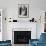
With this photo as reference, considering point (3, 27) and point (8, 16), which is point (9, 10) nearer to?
point (8, 16)

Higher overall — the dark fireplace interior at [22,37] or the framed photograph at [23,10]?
the framed photograph at [23,10]

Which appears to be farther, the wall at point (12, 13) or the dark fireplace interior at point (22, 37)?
the dark fireplace interior at point (22, 37)

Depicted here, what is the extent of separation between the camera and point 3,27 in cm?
790

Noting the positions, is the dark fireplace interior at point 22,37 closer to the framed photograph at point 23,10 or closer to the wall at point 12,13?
the wall at point 12,13

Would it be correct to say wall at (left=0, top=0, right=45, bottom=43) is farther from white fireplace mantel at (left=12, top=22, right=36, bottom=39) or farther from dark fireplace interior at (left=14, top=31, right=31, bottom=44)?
dark fireplace interior at (left=14, top=31, right=31, bottom=44)

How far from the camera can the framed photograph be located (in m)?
7.95

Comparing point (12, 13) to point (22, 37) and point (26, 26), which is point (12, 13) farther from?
point (22, 37)

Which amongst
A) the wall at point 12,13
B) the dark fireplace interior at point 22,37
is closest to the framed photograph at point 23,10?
the wall at point 12,13

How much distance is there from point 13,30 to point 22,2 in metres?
1.68

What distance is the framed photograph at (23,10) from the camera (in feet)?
26.1

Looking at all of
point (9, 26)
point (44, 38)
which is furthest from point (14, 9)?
point (44, 38)

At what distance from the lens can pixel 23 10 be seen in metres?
7.99

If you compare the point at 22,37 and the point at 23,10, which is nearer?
the point at 23,10

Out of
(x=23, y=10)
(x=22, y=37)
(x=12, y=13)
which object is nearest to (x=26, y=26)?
(x=22, y=37)
